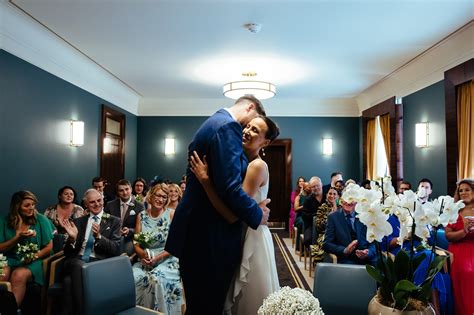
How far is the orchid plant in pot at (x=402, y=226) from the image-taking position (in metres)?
1.06

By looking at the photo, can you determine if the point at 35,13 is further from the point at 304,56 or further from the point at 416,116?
the point at 416,116

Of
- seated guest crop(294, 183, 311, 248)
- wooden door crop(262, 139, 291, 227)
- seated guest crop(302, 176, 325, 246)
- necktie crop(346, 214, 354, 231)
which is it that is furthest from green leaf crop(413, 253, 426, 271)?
wooden door crop(262, 139, 291, 227)

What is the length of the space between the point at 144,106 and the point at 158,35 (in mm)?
4308

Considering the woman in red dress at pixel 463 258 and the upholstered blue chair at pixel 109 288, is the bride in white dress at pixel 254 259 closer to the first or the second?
the upholstered blue chair at pixel 109 288

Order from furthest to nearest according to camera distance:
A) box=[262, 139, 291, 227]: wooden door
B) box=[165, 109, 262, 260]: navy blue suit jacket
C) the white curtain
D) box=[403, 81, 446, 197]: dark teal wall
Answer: box=[262, 139, 291, 227]: wooden door
the white curtain
box=[403, 81, 446, 197]: dark teal wall
box=[165, 109, 262, 260]: navy blue suit jacket

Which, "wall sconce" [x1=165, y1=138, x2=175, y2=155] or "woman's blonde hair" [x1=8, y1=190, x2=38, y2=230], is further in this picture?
"wall sconce" [x1=165, y1=138, x2=175, y2=155]

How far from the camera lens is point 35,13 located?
376 centimetres

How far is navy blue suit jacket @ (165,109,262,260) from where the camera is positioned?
1.29 meters

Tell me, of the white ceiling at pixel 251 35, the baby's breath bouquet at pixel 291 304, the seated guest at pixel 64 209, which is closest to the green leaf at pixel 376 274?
the baby's breath bouquet at pixel 291 304

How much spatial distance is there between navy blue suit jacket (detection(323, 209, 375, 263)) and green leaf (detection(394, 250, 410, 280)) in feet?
7.94

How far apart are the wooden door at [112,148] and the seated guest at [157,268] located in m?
3.15

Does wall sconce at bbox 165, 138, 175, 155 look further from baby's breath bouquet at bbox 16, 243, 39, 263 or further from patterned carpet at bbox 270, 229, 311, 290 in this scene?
baby's breath bouquet at bbox 16, 243, 39, 263

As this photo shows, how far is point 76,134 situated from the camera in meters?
5.15

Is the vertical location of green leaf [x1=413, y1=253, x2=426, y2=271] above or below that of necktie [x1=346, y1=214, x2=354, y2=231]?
above
